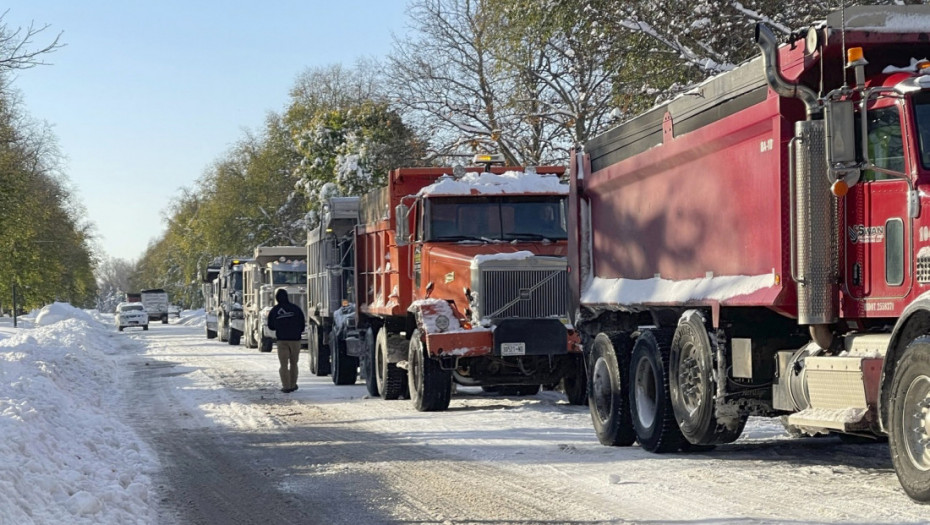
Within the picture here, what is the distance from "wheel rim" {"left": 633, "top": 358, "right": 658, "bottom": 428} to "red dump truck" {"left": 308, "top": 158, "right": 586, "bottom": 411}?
4017 mm

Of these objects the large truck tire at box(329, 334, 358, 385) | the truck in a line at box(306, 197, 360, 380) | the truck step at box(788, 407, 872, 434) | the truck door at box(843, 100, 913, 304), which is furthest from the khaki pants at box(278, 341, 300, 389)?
the truck door at box(843, 100, 913, 304)

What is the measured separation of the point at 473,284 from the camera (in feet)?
54.2

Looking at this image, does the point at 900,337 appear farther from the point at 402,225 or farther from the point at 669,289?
the point at 402,225

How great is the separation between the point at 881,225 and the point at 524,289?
26.4 ft

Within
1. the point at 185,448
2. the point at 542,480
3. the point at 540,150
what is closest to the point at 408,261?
the point at 185,448

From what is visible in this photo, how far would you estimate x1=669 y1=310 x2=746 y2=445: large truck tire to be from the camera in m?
10.7

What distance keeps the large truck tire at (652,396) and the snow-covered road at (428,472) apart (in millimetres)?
214

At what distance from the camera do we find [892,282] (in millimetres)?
8672

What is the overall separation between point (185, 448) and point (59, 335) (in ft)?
100

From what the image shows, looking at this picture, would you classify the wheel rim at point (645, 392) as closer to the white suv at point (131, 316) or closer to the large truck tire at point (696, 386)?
the large truck tire at point (696, 386)

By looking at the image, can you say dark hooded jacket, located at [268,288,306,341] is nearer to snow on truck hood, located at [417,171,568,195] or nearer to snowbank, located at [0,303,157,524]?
snowbank, located at [0,303,157,524]

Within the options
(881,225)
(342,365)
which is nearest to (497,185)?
(342,365)

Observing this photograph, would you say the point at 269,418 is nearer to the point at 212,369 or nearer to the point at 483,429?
the point at 483,429

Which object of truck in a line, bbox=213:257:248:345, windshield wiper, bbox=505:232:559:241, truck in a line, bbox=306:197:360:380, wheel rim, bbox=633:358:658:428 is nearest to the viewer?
wheel rim, bbox=633:358:658:428
